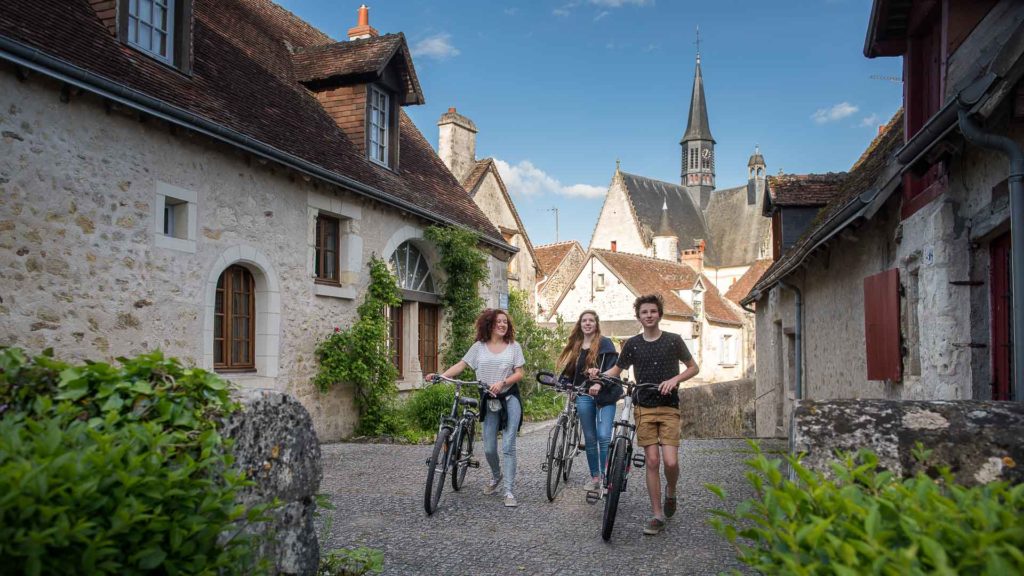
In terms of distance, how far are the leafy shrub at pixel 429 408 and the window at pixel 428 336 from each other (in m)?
1.84

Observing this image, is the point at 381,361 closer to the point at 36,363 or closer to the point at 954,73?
the point at 954,73

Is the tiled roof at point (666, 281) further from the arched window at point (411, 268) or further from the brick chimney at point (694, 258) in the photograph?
the arched window at point (411, 268)

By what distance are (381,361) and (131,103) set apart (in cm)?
501

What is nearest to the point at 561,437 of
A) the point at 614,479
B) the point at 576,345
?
the point at 576,345

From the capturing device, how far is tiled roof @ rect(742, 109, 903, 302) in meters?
8.77

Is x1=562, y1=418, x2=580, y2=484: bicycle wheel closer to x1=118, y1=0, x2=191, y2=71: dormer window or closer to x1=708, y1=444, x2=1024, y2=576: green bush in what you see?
x1=708, y1=444, x2=1024, y2=576: green bush

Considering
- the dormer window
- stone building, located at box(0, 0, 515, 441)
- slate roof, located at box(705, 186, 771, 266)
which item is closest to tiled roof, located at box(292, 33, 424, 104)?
stone building, located at box(0, 0, 515, 441)

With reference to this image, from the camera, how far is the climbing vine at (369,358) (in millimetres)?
11070

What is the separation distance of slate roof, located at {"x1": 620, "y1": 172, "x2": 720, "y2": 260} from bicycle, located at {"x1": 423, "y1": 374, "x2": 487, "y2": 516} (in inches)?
2028

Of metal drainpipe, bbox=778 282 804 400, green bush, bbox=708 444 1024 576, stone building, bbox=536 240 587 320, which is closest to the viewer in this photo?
green bush, bbox=708 444 1024 576

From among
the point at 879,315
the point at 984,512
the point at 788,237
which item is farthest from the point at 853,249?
the point at 984,512

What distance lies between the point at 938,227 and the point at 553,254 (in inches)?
1353

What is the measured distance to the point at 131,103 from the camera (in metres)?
7.79

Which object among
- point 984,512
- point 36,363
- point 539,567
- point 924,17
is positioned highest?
point 924,17
